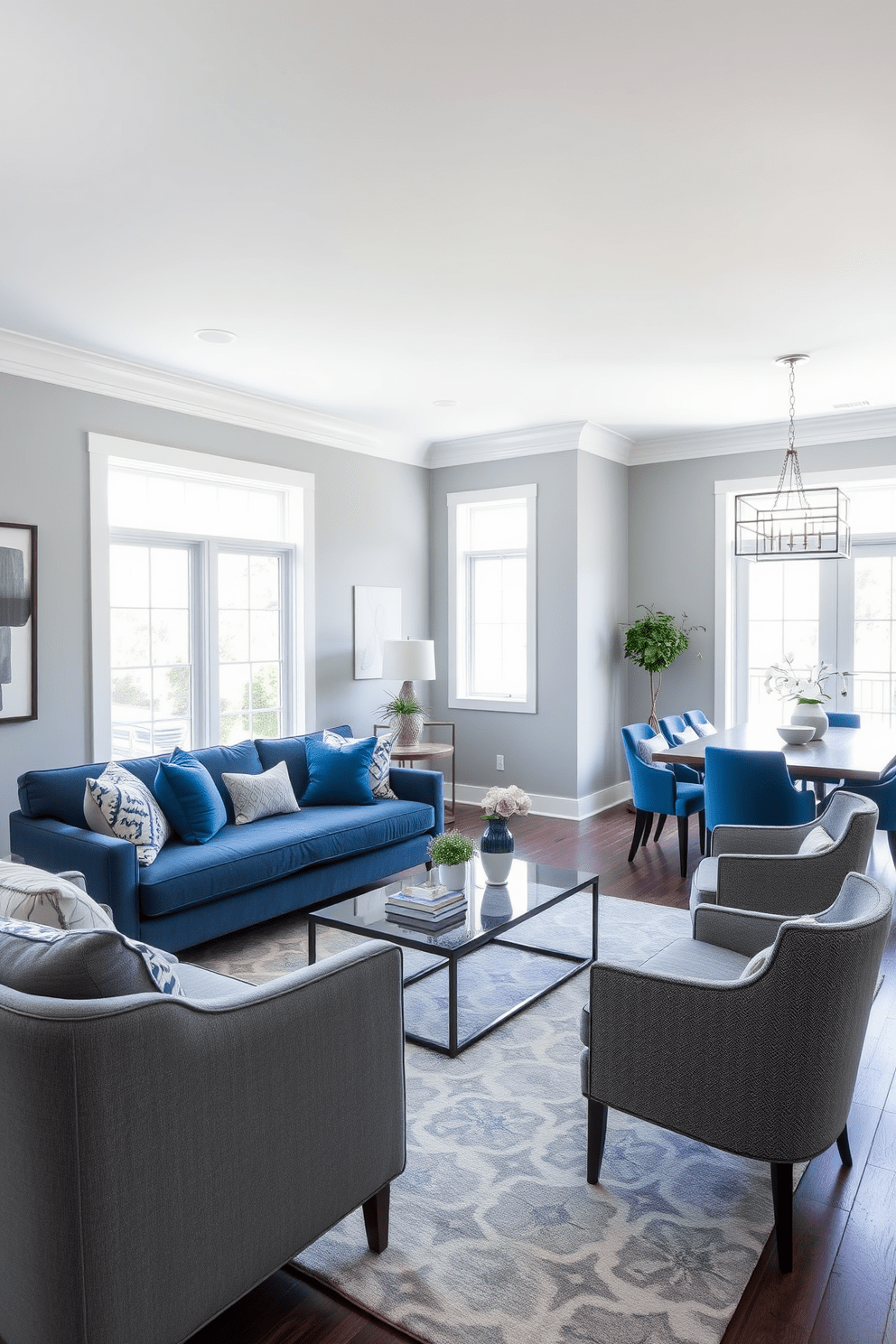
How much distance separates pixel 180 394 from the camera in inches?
200

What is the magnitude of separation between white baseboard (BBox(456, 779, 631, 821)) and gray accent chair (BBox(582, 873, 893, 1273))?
173 inches

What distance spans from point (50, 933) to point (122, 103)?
Result: 2159 millimetres

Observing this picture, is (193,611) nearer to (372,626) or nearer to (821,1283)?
(372,626)

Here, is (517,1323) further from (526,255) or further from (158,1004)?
(526,255)

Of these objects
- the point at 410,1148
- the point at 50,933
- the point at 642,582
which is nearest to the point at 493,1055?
the point at 410,1148

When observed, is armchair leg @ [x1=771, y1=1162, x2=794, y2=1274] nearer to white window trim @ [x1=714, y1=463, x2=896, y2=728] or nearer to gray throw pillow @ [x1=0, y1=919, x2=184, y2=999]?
gray throw pillow @ [x1=0, y1=919, x2=184, y2=999]

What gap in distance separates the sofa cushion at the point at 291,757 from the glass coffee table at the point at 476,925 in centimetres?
133

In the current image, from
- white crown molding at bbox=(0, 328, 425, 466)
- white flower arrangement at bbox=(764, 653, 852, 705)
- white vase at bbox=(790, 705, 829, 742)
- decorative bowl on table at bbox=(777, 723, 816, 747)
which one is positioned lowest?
decorative bowl on table at bbox=(777, 723, 816, 747)

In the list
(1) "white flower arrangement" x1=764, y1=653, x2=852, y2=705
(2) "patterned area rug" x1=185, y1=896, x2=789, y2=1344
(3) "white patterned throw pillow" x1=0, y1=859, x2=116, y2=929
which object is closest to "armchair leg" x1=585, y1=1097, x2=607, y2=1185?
(2) "patterned area rug" x1=185, y1=896, x2=789, y2=1344

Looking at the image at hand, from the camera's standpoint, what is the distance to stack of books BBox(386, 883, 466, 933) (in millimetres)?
3049

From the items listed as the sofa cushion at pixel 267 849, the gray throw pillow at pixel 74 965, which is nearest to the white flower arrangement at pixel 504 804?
the sofa cushion at pixel 267 849

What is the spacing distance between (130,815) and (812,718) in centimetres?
370

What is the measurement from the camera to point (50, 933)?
5.46ft

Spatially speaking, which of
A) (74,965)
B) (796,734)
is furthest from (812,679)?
(74,965)
